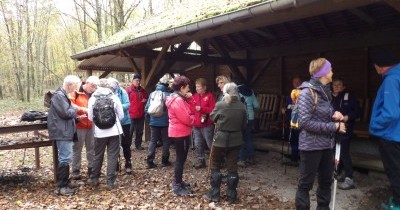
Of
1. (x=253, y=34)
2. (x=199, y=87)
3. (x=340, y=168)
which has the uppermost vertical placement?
(x=253, y=34)

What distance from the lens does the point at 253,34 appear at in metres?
9.56

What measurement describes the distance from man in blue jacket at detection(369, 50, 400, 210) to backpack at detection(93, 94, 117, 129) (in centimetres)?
369

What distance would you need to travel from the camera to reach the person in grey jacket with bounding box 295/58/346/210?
3473 mm

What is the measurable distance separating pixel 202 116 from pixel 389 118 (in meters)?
3.43

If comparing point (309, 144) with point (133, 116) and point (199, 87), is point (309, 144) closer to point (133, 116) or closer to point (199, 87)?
point (199, 87)

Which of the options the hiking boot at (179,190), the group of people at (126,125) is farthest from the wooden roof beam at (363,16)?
the hiking boot at (179,190)

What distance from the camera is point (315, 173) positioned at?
361cm

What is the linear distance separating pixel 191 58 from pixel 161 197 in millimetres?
4640

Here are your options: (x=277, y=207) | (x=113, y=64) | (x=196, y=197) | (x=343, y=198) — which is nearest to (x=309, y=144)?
(x=277, y=207)

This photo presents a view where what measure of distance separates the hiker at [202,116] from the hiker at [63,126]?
2241mm

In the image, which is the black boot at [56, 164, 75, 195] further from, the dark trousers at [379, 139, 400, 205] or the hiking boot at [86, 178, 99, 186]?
the dark trousers at [379, 139, 400, 205]

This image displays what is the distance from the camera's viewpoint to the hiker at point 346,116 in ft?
16.5

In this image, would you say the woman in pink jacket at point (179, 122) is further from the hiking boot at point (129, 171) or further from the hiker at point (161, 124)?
the hiking boot at point (129, 171)

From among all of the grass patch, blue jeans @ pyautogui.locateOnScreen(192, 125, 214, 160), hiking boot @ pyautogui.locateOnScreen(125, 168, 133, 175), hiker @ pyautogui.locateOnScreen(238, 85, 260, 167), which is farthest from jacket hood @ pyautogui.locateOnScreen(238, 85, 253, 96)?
the grass patch
